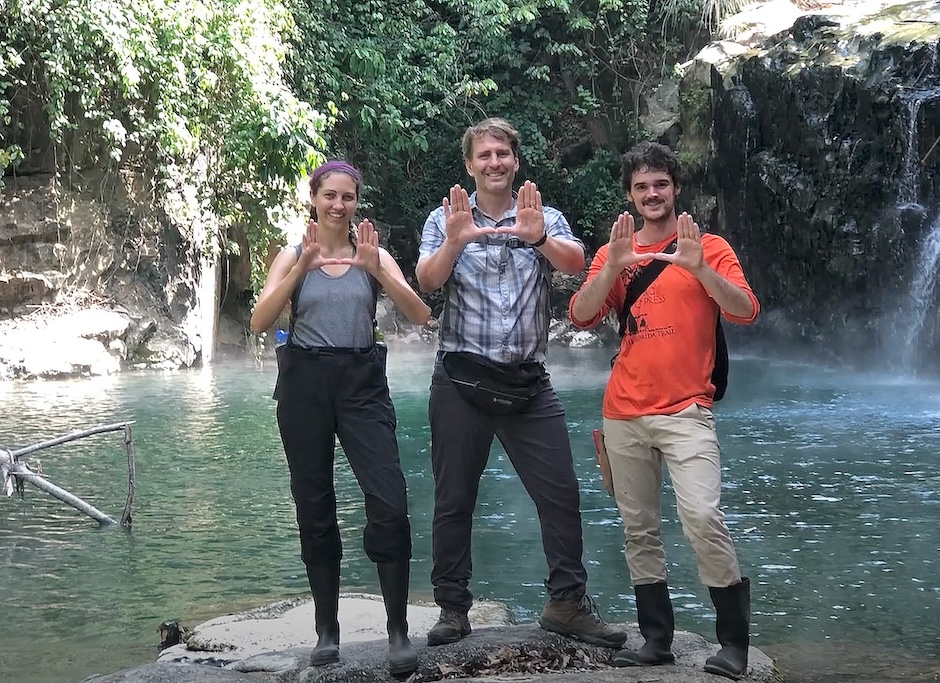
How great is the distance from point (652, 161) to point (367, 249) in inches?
37.6

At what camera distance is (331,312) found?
3500 mm

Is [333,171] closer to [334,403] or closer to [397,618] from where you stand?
[334,403]

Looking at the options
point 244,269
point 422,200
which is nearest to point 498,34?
point 422,200

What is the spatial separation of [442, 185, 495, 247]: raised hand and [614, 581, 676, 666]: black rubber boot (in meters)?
1.23

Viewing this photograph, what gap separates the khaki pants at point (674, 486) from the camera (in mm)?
3328

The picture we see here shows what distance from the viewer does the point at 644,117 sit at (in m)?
20.7

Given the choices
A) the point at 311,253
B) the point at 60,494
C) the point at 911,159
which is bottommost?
the point at 60,494

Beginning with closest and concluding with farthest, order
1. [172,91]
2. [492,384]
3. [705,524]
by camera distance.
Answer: [705,524] → [492,384] → [172,91]

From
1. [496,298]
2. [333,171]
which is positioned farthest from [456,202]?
[333,171]

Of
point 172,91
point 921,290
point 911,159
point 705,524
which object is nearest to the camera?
point 705,524

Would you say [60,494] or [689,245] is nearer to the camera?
[689,245]

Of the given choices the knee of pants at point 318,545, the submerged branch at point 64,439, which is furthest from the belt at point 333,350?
the submerged branch at point 64,439

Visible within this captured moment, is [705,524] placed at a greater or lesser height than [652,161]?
lesser

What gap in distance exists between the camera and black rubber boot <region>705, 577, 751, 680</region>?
3336 millimetres
